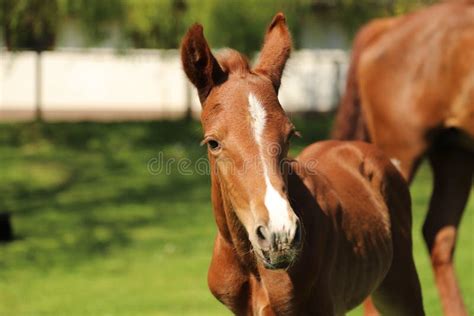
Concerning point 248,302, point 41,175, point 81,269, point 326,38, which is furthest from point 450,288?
point 326,38

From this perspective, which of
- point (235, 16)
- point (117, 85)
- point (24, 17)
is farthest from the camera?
point (117, 85)

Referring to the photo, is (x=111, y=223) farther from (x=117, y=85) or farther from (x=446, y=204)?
(x=117, y=85)

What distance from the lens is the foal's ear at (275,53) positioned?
162 inches

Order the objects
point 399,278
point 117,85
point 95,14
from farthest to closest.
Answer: point 117,85
point 95,14
point 399,278

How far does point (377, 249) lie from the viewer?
4.67 m

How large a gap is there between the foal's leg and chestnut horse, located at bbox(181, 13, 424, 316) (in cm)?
194

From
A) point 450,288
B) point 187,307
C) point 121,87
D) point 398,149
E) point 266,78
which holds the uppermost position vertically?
point 266,78

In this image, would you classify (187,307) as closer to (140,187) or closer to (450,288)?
(450,288)

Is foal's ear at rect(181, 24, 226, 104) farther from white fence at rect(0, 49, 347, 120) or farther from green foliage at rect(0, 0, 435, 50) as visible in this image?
white fence at rect(0, 49, 347, 120)

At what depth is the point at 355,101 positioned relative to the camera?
26.3ft

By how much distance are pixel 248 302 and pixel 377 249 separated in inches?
31.6

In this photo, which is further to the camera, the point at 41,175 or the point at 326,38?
the point at 326,38

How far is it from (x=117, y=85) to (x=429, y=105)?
50.9 ft

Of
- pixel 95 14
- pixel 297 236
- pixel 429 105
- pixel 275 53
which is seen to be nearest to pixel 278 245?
pixel 297 236
